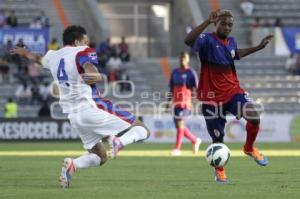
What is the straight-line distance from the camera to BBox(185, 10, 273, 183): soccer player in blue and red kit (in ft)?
43.6

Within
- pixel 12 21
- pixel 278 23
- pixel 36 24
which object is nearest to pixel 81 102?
pixel 12 21

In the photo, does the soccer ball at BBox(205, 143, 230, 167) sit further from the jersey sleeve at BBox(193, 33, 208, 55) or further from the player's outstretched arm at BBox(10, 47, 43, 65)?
the player's outstretched arm at BBox(10, 47, 43, 65)

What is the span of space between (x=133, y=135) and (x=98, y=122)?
1.58 ft

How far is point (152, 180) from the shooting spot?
13750mm

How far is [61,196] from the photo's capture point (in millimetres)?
11094

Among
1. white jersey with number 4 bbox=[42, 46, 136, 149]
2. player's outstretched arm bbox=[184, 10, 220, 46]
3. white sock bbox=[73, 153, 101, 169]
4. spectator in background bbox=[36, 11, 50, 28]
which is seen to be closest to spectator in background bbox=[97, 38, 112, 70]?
spectator in background bbox=[36, 11, 50, 28]

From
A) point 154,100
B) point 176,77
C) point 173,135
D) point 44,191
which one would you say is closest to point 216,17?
point 44,191

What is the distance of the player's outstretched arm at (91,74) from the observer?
11742mm

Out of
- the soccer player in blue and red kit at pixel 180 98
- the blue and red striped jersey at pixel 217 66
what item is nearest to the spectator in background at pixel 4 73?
the soccer player in blue and red kit at pixel 180 98

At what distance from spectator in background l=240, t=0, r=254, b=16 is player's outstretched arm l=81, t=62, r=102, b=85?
103 ft

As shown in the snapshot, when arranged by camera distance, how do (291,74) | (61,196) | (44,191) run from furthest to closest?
(291,74) → (44,191) → (61,196)

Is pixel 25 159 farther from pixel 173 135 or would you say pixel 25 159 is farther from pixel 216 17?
pixel 173 135

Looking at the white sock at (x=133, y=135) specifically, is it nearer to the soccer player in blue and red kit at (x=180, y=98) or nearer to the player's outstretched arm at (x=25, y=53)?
the player's outstretched arm at (x=25, y=53)

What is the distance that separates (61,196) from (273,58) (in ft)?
98.6
